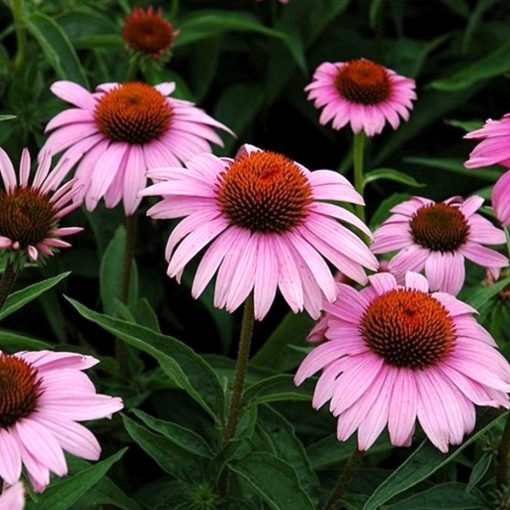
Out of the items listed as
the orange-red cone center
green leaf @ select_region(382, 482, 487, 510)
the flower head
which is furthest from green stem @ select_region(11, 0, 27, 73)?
green leaf @ select_region(382, 482, 487, 510)

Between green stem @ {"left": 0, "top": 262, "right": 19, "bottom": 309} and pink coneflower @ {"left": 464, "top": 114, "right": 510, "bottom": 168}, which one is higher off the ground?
pink coneflower @ {"left": 464, "top": 114, "right": 510, "bottom": 168}

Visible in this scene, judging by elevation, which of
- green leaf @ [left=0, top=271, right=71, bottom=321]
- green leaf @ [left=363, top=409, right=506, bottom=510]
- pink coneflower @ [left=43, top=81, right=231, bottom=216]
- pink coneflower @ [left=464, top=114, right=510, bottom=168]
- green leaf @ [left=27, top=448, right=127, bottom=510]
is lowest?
green leaf @ [left=27, top=448, right=127, bottom=510]

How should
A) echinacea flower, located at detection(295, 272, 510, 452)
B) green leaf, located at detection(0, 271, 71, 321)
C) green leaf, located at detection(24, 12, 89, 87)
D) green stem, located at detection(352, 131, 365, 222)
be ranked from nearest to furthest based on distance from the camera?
1. echinacea flower, located at detection(295, 272, 510, 452)
2. green leaf, located at detection(0, 271, 71, 321)
3. green stem, located at detection(352, 131, 365, 222)
4. green leaf, located at detection(24, 12, 89, 87)

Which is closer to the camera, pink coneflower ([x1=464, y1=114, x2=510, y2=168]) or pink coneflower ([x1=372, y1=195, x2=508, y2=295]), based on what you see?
pink coneflower ([x1=464, y1=114, x2=510, y2=168])

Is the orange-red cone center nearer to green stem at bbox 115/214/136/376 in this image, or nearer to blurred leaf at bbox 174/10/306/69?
green stem at bbox 115/214/136/376

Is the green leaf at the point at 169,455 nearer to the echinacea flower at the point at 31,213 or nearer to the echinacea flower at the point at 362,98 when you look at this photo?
the echinacea flower at the point at 31,213

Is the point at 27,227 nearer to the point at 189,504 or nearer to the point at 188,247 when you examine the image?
the point at 188,247

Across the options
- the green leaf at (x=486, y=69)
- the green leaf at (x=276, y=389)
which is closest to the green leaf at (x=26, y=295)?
the green leaf at (x=276, y=389)

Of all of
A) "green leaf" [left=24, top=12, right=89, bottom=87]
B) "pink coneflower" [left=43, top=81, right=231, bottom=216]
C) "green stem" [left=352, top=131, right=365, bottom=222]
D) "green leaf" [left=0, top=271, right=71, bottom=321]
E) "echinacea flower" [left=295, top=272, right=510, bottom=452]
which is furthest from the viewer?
"green leaf" [left=24, top=12, right=89, bottom=87]
